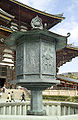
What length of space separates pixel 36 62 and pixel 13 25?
19285 mm

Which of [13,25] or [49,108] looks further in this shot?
[13,25]

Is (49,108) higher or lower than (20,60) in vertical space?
lower

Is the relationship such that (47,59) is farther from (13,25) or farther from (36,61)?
(13,25)

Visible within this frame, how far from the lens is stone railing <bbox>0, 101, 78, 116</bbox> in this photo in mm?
5656

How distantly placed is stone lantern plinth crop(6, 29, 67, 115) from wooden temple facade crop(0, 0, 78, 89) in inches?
535

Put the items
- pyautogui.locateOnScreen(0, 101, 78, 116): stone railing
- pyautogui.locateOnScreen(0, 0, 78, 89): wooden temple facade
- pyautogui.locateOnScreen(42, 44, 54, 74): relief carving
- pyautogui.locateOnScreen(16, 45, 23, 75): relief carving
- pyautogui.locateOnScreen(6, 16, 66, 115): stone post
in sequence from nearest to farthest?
1. pyautogui.locateOnScreen(6, 16, 66, 115): stone post
2. pyautogui.locateOnScreen(42, 44, 54, 74): relief carving
3. pyautogui.locateOnScreen(16, 45, 23, 75): relief carving
4. pyautogui.locateOnScreen(0, 101, 78, 116): stone railing
5. pyautogui.locateOnScreen(0, 0, 78, 89): wooden temple facade

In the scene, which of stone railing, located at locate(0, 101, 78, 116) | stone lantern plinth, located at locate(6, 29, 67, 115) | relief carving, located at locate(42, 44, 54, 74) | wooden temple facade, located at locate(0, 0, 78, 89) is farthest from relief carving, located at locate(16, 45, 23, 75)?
wooden temple facade, located at locate(0, 0, 78, 89)

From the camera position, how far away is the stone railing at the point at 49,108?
566cm

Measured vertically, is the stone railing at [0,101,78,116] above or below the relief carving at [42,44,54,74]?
below

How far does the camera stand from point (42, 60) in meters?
4.80

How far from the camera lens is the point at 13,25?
2300 centimetres

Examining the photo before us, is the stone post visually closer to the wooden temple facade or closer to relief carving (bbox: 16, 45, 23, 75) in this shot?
relief carving (bbox: 16, 45, 23, 75)

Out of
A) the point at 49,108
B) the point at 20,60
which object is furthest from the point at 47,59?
the point at 49,108

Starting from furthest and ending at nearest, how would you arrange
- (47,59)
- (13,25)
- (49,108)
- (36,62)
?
(13,25), (49,108), (47,59), (36,62)
